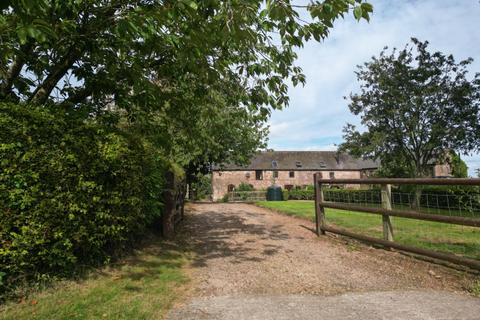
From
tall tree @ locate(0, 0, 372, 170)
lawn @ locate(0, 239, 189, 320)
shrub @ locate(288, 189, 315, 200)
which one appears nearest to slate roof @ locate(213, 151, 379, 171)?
shrub @ locate(288, 189, 315, 200)

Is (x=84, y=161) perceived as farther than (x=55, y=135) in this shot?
Yes

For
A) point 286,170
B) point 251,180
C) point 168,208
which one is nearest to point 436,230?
point 168,208

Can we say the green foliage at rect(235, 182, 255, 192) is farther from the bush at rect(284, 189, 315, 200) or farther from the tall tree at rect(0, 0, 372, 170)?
the tall tree at rect(0, 0, 372, 170)

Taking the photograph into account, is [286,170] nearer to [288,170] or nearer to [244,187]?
[288,170]

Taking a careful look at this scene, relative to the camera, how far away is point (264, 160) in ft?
181

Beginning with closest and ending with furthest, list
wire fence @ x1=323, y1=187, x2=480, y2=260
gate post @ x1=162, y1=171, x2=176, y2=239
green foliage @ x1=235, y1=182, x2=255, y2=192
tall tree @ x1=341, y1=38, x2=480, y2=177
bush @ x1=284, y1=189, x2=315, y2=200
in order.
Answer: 1. wire fence @ x1=323, y1=187, x2=480, y2=260
2. gate post @ x1=162, y1=171, x2=176, y2=239
3. tall tree @ x1=341, y1=38, x2=480, y2=177
4. bush @ x1=284, y1=189, x2=315, y2=200
5. green foliage @ x1=235, y1=182, x2=255, y2=192

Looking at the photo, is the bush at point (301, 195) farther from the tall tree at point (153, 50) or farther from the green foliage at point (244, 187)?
the tall tree at point (153, 50)

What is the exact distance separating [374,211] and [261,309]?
153 inches

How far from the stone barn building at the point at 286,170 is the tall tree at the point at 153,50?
4405 cm

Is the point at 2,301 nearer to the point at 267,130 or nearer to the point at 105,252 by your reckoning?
the point at 105,252

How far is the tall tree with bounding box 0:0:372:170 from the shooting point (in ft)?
10.7

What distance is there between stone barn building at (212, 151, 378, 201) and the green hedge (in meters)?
45.6

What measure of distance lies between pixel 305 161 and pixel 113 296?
54.5m

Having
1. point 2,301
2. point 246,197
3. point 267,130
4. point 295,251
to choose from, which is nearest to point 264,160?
point 246,197
